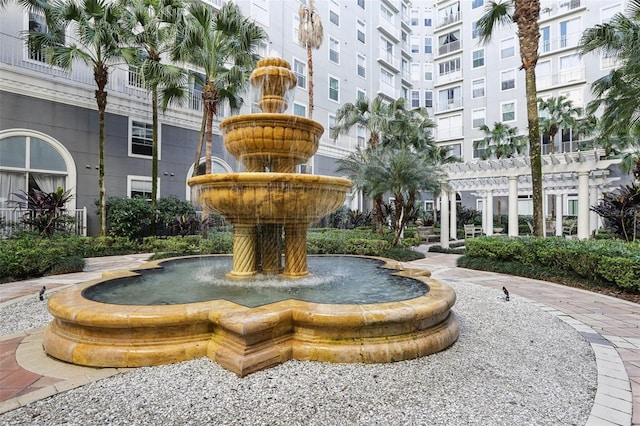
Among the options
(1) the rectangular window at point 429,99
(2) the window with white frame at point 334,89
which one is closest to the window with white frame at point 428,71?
(1) the rectangular window at point 429,99

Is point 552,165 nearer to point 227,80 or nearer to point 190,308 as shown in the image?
point 227,80

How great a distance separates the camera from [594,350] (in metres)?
3.82

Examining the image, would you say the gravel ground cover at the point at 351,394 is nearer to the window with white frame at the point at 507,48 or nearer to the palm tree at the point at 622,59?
the palm tree at the point at 622,59

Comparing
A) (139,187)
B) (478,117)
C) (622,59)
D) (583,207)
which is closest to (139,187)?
(139,187)

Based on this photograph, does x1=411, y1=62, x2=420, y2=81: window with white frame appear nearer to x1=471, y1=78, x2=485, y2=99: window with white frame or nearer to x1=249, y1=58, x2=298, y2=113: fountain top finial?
x1=471, y1=78, x2=485, y2=99: window with white frame

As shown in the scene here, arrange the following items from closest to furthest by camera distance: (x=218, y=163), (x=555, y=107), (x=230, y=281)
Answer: (x=230, y=281)
(x=218, y=163)
(x=555, y=107)

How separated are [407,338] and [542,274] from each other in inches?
277

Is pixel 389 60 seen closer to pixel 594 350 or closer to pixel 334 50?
pixel 334 50

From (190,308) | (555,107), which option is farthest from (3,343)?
(555,107)

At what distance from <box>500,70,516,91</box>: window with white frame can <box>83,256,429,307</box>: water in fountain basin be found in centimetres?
3167

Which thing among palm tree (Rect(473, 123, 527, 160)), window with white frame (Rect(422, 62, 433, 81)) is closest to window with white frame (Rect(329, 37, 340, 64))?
palm tree (Rect(473, 123, 527, 160))

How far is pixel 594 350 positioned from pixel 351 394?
3.02m

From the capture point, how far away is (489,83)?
32156mm

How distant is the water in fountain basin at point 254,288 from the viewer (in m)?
4.21
